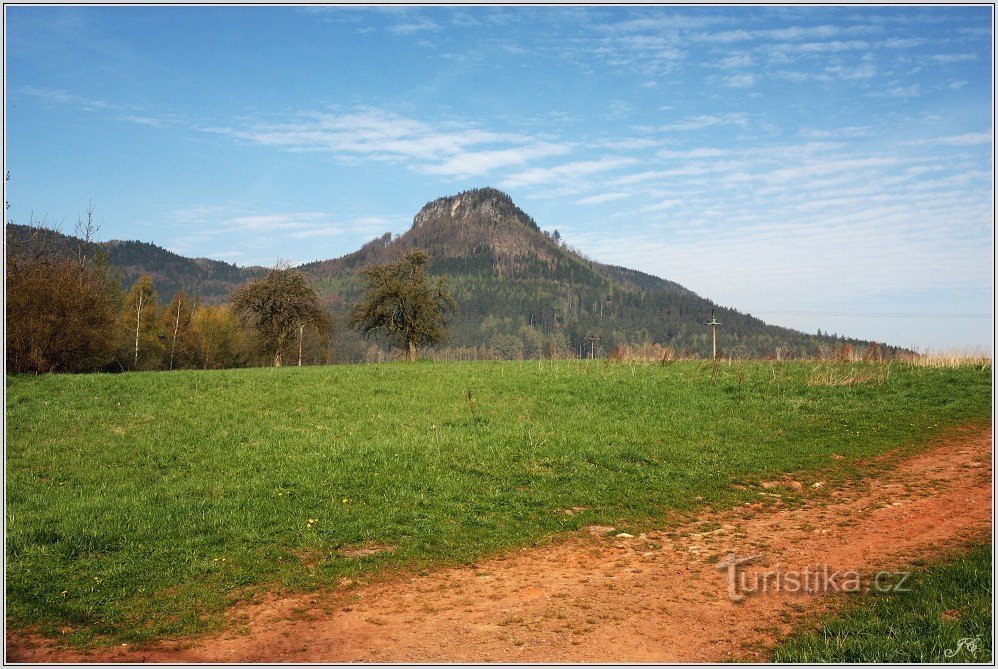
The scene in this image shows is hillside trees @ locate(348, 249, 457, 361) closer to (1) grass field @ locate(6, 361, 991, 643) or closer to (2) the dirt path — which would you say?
(1) grass field @ locate(6, 361, 991, 643)

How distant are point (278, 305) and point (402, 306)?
929 centimetres

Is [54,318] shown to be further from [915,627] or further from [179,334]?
[915,627]

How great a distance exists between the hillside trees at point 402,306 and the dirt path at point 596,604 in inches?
1548

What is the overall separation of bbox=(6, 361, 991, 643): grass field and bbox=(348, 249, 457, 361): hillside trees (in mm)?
23274

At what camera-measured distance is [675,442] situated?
51.0ft

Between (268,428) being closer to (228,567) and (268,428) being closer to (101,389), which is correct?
(228,567)

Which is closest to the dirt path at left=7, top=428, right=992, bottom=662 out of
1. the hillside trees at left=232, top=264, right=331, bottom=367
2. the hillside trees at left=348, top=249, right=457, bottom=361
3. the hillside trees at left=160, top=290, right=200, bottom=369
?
the hillside trees at left=348, top=249, right=457, bottom=361

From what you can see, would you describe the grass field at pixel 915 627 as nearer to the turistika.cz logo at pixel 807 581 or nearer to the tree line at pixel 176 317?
the turistika.cz logo at pixel 807 581

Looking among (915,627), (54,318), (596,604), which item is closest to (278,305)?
(54,318)

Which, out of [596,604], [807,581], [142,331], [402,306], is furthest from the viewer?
[142,331]

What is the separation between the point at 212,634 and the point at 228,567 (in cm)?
177

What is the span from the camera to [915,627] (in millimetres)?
5887

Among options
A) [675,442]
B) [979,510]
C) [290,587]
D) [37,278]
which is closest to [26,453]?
[290,587]

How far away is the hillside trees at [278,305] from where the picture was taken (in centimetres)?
4953
